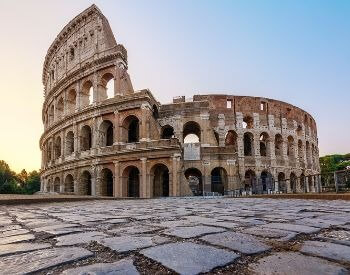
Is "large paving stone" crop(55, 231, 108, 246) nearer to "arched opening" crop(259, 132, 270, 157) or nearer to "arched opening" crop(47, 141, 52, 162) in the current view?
"arched opening" crop(259, 132, 270, 157)

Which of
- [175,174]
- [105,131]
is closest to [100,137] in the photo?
[105,131]

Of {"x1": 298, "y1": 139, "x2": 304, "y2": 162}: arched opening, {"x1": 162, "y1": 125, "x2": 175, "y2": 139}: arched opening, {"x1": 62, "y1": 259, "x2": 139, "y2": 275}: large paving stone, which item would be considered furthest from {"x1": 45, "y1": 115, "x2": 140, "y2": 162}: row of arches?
{"x1": 62, "y1": 259, "x2": 139, "y2": 275}: large paving stone

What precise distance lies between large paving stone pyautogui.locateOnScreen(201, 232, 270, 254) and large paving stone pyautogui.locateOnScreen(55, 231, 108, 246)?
35.3 inches

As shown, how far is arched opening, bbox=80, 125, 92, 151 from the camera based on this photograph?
81.9 ft

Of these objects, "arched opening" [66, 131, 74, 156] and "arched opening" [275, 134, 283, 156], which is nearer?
"arched opening" [66, 131, 74, 156]

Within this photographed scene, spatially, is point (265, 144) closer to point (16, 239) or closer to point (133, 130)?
point (133, 130)

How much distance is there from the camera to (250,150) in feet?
99.3

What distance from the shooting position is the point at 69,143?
86.9ft

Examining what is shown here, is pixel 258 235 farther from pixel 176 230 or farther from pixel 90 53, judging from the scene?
pixel 90 53

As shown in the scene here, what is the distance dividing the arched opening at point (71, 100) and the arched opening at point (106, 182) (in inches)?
304

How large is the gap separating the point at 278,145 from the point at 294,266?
30890 mm

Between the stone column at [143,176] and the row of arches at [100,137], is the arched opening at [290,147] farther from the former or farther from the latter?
the stone column at [143,176]

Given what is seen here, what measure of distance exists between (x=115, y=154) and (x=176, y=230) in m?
19.6

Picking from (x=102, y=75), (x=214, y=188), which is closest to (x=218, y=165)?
(x=214, y=188)
